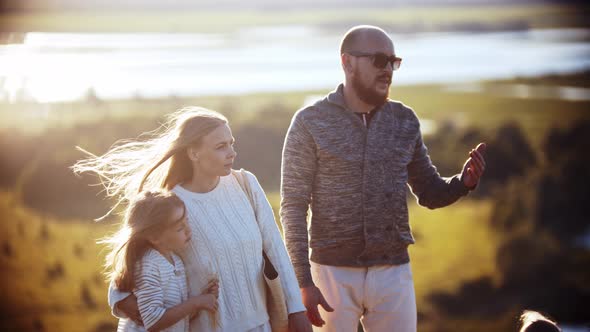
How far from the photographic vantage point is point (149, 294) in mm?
3045

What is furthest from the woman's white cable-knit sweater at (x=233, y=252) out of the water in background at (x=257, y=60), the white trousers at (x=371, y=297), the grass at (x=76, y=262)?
the water in background at (x=257, y=60)

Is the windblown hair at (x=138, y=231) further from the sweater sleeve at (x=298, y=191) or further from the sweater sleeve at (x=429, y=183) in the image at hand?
the sweater sleeve at (x=429, y=183)

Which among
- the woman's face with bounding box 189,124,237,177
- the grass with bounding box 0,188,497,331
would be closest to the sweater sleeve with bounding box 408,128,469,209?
the woman's face with bounding box 189,124,237,177

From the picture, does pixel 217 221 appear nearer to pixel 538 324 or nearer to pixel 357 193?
pixel 357 193

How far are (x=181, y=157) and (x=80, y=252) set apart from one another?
20642 mm

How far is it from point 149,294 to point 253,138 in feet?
97.6

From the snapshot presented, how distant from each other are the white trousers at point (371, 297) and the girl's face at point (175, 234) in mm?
844

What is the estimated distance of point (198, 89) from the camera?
45.8 metres

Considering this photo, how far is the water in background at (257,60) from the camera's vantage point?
37281mm

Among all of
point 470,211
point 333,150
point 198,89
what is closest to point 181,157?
point 333,150

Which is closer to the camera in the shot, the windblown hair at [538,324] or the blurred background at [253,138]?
the windblown hair at [538,324]

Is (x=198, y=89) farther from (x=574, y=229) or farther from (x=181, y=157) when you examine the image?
(x=181, y=157)

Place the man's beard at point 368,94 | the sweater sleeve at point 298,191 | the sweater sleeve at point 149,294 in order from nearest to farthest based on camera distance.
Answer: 1. the sweater sleeve at point 149,294
2. the sweater sleeve at point 298,191
3. the man's beard at point 368,94

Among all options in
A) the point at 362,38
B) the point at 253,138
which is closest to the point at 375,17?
the point at 253,138
